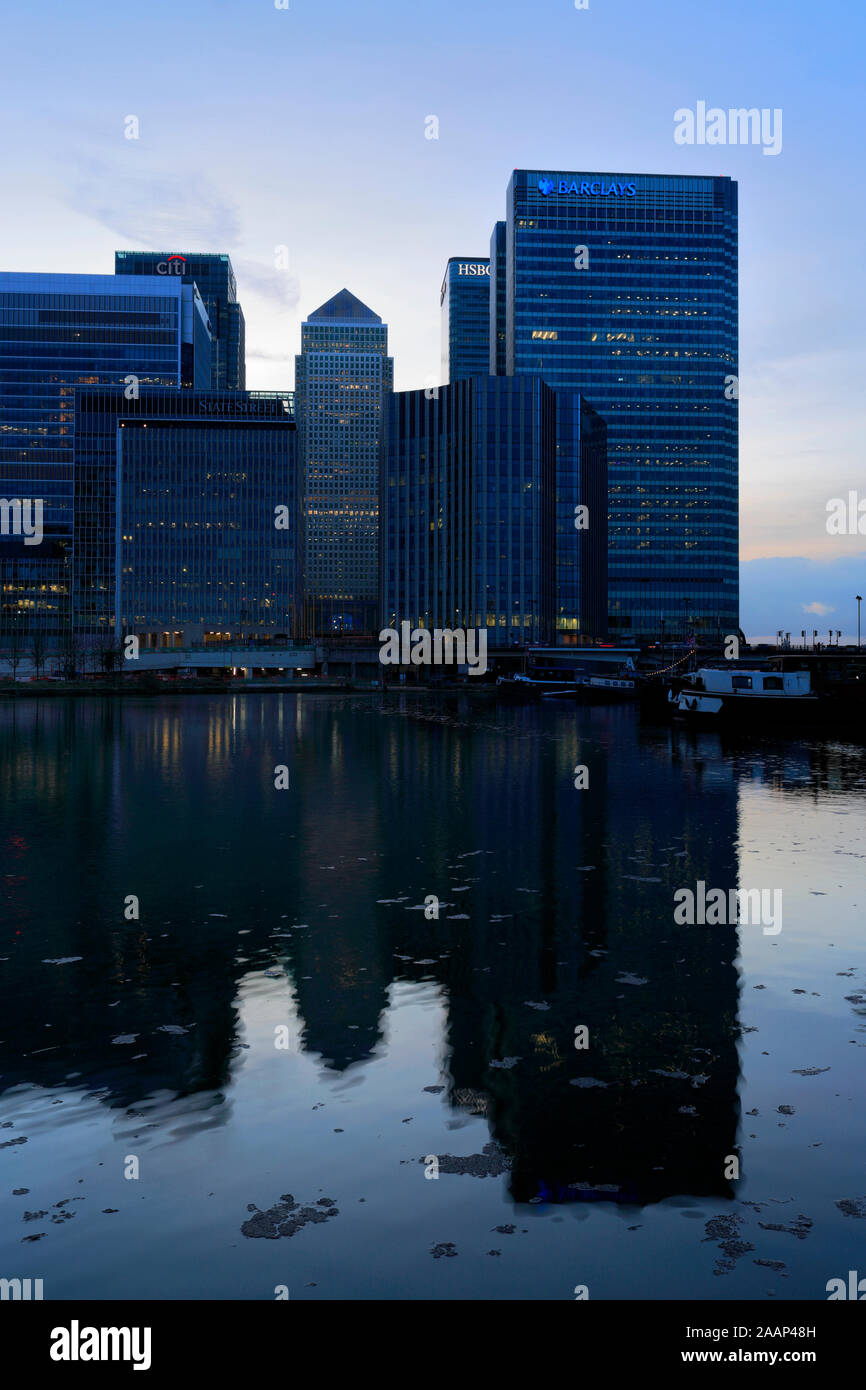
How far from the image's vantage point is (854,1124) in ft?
36.9

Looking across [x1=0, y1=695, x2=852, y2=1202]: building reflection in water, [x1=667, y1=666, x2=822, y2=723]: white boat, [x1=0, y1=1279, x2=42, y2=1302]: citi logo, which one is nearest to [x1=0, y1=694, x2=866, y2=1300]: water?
[x1=0, y1=695, x2=852, y2=1202]: building reflection in water

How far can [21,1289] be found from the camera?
8.40 metres

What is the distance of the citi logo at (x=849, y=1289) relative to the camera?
27.3ft

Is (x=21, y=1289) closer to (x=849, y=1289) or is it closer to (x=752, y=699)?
(x=849, y=1289)

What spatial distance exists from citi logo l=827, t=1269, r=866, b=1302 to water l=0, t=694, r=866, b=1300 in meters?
0.14
